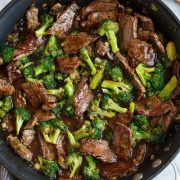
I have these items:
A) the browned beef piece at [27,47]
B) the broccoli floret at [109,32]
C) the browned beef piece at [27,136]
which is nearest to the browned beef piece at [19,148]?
the browned beef piece at [27,136]

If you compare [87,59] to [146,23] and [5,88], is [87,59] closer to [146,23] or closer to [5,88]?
[146,23]

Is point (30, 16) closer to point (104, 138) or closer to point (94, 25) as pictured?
point (94, 25)

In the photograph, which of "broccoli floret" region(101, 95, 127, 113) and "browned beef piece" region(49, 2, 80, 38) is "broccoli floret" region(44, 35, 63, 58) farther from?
"broccoli floret" region(101, 95, 127, 113)

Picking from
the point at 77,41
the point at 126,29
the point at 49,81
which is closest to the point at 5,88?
the point at 49,81

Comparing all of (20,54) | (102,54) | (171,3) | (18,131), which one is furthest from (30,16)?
(171,3)

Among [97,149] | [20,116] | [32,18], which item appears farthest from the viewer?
[32,18]
